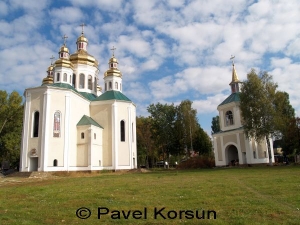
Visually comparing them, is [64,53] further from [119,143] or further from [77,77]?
[119,143]

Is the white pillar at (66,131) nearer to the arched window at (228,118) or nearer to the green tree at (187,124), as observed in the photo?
the arched window at (228,118)

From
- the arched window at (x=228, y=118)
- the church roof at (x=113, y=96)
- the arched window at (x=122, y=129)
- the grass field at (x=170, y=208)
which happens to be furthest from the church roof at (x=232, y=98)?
the grass field at (x=170, y=208)

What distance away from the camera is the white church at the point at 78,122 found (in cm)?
2864

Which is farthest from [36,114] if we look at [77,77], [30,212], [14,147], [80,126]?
[30,212]

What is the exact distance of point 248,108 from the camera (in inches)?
1225

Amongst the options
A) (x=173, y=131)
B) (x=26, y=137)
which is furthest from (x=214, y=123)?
(x=26, y=137)

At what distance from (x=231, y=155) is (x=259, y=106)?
10001 mm

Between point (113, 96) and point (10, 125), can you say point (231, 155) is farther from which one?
point (10, 125)

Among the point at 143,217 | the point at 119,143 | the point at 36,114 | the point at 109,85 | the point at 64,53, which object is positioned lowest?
the point at 143,217

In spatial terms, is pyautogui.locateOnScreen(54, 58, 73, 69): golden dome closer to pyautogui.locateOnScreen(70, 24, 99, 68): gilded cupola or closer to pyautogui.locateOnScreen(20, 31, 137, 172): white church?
pyautogui.locateOnScreen(20, 31, 137, 172): white church

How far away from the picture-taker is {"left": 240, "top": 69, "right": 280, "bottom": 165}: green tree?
29984 millimetres

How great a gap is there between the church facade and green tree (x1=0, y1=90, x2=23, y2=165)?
29.8 metres

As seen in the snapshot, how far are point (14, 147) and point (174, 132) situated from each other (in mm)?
26172

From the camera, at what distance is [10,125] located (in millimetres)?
42750
